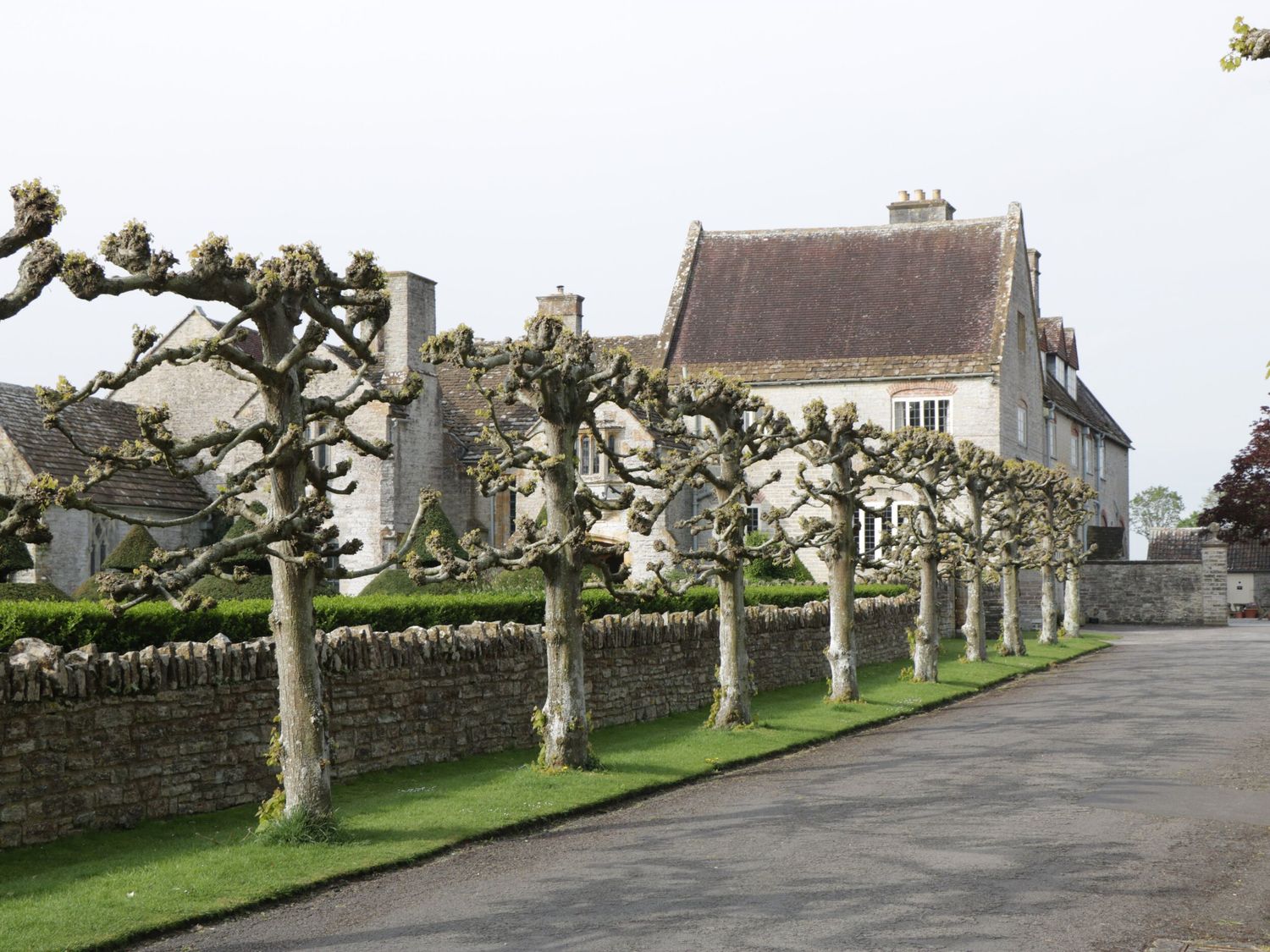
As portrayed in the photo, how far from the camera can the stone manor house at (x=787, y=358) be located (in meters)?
44.4

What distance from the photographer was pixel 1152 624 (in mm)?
62344

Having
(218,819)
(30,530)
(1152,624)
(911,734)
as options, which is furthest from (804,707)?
(1152,624)

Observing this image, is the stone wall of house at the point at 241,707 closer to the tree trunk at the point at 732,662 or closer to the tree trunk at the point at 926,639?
the tree trunk at the point at 732,662

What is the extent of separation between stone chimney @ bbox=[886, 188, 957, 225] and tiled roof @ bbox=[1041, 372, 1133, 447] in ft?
26.6

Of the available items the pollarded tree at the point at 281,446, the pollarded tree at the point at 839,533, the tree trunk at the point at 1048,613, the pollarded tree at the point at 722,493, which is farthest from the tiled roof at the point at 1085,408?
the pollarded tree at the point at 281,446

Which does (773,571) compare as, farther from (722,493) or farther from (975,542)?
(722,493)

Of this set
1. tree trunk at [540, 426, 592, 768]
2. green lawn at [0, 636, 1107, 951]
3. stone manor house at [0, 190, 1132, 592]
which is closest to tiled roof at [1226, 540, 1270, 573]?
stone manor house at [0, 190, 1132, 592]

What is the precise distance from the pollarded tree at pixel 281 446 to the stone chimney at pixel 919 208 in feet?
152

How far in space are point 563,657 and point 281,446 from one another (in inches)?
234

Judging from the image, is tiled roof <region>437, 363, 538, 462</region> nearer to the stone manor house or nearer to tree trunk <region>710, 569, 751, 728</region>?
the stone manor house

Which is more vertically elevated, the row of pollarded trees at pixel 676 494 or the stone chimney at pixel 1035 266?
the stone chimney at pixel 1035 266

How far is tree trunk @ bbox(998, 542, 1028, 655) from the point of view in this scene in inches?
1606

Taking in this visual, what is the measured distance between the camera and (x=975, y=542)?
3703 cm

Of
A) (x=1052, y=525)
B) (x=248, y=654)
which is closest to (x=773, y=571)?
(x=1052, y=525)
